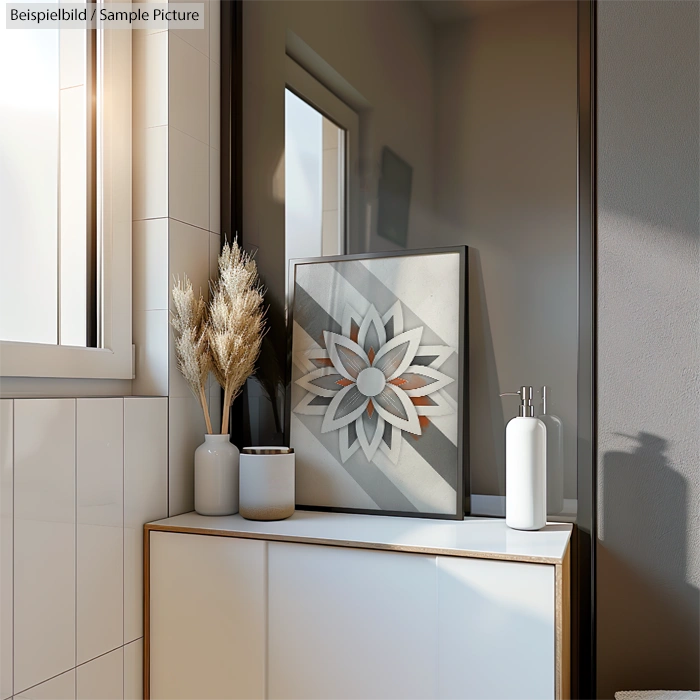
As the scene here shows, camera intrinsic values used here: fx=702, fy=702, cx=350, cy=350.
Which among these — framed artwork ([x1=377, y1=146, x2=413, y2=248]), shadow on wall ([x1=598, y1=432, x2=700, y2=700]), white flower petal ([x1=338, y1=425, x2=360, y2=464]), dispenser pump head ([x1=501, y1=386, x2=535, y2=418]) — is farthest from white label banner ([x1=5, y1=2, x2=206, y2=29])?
shadow on wall ([x1=598, y1=432, x2=700, y2=700])

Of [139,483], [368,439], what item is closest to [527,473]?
[368,439]

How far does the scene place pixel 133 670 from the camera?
4.24ft

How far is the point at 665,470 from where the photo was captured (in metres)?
1.25

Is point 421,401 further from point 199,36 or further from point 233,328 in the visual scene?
point 199,36

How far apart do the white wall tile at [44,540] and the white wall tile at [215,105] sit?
0.72 m

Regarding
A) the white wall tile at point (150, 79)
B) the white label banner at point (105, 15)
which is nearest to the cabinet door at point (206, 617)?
the white wall tile at point (150, 79)

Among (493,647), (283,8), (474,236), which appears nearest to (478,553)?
(493,647)

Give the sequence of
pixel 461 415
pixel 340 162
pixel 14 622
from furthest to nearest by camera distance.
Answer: pixel 340 162 < pixel 461 415 < pixel 14 622

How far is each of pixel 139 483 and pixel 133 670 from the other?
0.34 metres

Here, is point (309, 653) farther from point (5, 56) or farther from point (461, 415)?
point (5, 56)

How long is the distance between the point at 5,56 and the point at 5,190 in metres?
0.23

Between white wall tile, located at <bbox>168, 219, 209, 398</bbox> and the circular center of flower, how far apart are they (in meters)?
0.36

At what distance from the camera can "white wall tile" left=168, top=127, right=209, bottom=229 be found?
143 centimetres

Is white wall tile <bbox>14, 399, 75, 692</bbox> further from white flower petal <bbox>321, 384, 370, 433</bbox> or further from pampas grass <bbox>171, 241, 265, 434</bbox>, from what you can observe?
white flower petal <bbox>321, 384, 370, 433</bbox>
